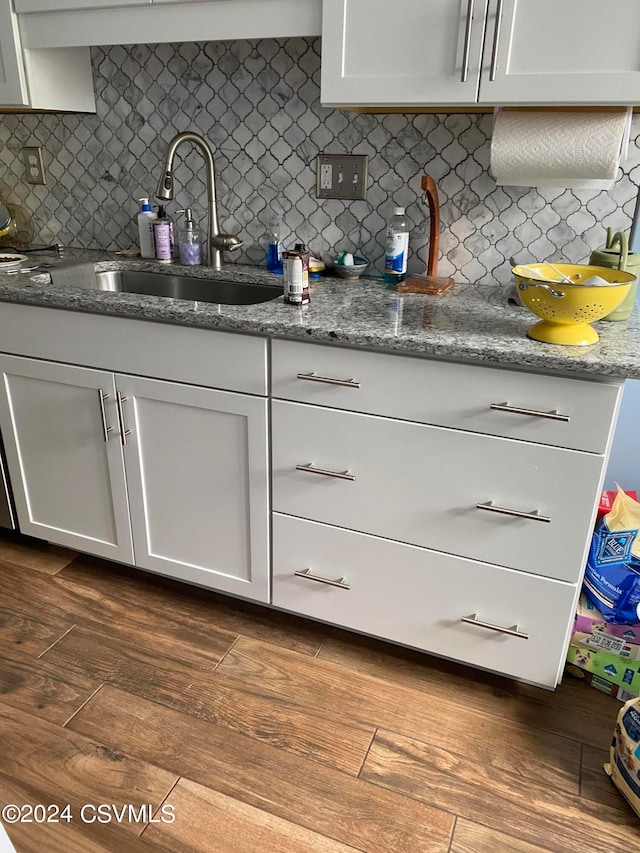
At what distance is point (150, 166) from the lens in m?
2.16

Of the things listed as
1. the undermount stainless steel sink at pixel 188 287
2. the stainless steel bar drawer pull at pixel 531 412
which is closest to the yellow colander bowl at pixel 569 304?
the stainless steel bar drawer pull at pixel 531 412

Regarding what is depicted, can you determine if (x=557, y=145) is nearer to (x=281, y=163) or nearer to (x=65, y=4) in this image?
(x=281, y=163)

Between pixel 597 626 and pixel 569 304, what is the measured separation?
2.61 ft

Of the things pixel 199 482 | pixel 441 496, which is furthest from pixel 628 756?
Answer: pixel 199 482

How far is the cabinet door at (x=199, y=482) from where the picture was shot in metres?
1.64

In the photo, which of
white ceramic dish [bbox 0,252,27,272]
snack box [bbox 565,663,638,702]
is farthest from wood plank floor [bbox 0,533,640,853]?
white ceramic dish [bbox 0,252,27,272]

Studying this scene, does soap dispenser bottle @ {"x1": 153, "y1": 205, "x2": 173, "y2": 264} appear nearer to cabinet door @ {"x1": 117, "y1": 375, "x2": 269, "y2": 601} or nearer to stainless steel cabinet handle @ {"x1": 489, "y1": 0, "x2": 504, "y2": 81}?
cabinet door @ {"x1": 117, "y1": 375, "x2": 269, "y2": 601}

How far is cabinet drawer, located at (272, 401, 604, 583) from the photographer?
1.38m

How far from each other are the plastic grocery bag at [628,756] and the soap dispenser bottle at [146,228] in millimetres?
1869

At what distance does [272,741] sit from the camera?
1.51m

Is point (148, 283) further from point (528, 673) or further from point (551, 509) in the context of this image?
point (528, 673)

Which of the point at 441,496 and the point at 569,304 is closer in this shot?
the point at 569,304

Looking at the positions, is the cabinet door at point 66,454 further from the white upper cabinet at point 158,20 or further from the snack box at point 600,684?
the snack box at point 600,684

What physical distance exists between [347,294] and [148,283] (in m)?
0.76
